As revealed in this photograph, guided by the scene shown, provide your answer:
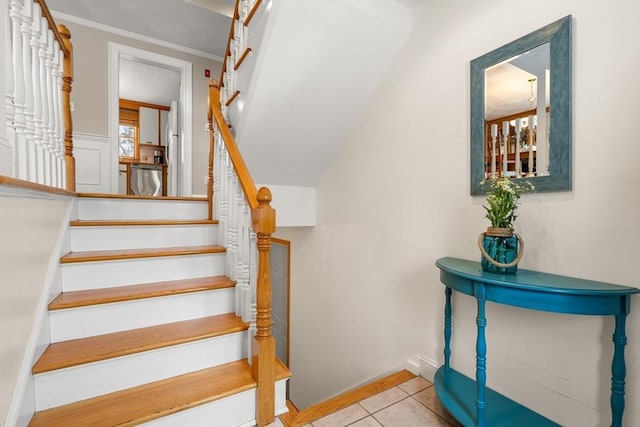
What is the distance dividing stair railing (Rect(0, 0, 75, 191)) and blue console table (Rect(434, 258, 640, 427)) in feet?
6.23

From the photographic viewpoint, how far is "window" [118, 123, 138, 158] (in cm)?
625

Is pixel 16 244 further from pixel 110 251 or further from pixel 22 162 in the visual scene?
pixel 110 251

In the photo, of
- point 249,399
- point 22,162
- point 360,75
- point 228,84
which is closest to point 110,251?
point 22,162

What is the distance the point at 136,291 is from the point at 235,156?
0.90m

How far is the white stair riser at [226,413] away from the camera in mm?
1305

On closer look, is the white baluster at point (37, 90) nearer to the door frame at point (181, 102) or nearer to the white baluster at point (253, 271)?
the white baluster at point (253, 271)

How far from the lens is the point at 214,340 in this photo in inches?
62.3

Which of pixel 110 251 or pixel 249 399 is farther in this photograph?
pixel 110 251

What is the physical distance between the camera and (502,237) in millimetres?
1360

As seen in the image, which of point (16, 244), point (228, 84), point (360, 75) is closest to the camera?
point (16, 244)

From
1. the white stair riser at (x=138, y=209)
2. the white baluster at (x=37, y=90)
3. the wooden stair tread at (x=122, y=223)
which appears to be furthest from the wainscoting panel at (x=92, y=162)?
the white baluster at (x=37, y=90)

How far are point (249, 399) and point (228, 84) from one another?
7.94 feet

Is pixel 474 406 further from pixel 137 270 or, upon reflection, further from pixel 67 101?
pixel 67 101

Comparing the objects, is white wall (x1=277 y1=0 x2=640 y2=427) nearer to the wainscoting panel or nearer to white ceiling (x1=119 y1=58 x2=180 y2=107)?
the wainscoting panel
